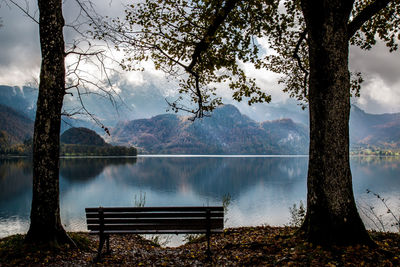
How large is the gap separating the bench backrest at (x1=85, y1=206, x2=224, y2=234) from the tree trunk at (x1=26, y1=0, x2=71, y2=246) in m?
0.86

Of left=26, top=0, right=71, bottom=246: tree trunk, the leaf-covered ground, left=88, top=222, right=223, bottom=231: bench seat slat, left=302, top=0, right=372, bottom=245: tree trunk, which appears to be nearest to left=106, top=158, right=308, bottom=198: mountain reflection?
the leaf-covered ground

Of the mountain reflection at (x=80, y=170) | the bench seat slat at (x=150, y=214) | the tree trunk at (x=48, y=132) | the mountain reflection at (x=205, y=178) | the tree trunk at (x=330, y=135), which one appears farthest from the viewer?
the mountain reflection at (x=80, y=170)

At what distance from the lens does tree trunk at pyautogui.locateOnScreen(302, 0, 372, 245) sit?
18.2 ft

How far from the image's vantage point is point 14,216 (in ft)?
90.0

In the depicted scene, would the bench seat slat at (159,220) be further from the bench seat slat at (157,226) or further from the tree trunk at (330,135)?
the tree trunk at (330,135)

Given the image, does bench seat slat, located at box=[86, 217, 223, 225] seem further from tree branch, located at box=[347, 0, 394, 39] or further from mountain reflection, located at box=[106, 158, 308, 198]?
mountain reflection, located at box=[106, 158, 308, 198]

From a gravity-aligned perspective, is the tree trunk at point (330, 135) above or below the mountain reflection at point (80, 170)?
above

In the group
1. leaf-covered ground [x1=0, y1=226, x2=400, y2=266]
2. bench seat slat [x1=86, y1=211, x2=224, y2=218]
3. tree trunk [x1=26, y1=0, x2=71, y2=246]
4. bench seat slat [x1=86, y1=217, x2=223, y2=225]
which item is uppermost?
tree trunk [x1=26, y1=0, x2=71, y2=246]

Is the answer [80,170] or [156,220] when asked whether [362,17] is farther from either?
[80,170]

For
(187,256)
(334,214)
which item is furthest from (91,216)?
(334,214)

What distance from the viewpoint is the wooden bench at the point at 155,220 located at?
6441 mm

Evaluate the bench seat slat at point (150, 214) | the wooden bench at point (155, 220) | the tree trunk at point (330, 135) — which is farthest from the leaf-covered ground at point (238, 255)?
the bench seat slat at point (150, 214)

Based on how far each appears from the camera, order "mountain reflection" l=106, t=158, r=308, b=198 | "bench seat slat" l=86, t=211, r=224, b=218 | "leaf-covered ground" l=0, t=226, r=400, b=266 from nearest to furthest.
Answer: "leaf-covered ground" l=0, t=226, r=400, b=266 → "bench seat slat" l=86, t=211, r=224, b=218 → "mountain reflection" l=106, t=158, r=308, b=198

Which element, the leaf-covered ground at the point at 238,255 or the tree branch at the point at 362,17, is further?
the tree branch at the point at 362,17
